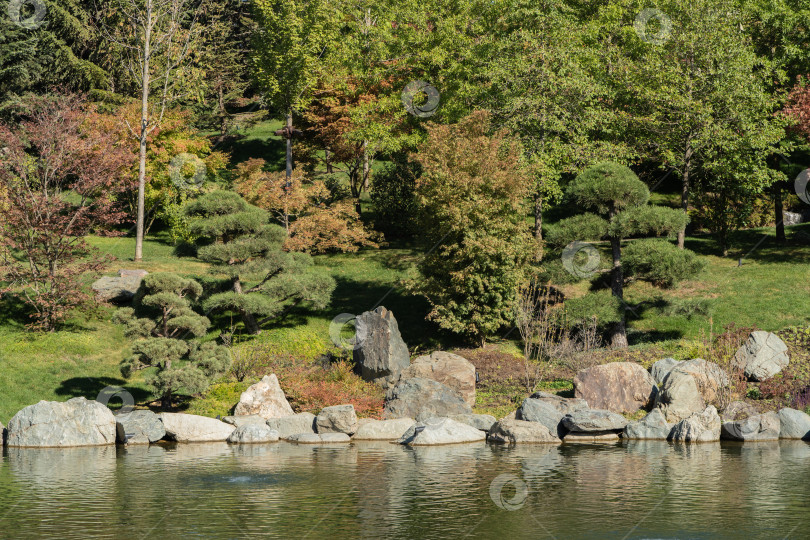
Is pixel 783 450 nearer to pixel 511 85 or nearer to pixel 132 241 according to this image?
pixel 511 85

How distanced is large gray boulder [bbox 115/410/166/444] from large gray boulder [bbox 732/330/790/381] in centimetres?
1896

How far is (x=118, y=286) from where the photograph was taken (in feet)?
112

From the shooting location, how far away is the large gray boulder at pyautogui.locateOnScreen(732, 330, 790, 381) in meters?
26.9

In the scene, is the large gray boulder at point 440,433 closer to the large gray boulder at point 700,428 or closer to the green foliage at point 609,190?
the large gray boulder at point 700,428

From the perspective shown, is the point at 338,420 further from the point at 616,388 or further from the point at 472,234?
the point at 472,234

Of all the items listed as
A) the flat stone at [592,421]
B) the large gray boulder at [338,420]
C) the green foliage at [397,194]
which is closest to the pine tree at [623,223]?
the flat stone at [592,421]

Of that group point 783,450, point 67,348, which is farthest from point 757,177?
point 67,348

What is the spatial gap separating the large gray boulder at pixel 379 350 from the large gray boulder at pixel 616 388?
644 centimetres

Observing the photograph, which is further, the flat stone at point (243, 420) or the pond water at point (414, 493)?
the flat stone at point (243, 420)

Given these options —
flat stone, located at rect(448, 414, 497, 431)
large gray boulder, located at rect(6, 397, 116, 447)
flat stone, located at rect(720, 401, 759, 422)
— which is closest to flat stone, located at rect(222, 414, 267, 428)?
large gray boulder, located at rect(6, 397, 116, 447)

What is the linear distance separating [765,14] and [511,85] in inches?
580

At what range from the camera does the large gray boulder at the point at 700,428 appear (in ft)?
71.6

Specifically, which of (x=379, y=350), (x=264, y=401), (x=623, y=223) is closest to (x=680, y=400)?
(x=623, y=223)

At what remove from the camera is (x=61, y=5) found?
54.2m
